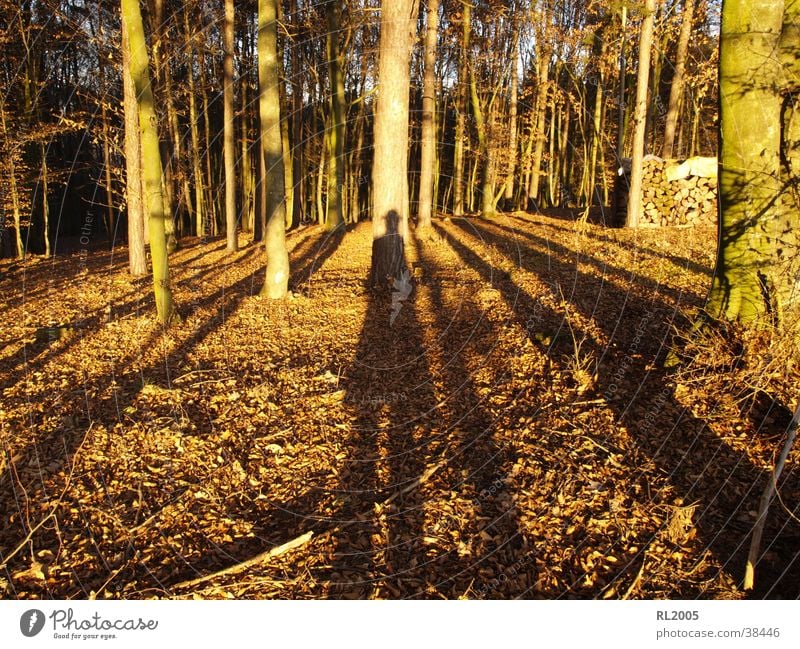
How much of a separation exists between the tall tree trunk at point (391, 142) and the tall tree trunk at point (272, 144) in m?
1.91

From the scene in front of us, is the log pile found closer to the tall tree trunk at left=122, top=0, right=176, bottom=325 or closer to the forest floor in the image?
the forest floor

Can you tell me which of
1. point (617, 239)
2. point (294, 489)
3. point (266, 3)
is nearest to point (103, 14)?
point (266, 3)

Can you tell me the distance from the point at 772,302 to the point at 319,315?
7074mm

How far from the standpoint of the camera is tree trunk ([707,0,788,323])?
5273 mm

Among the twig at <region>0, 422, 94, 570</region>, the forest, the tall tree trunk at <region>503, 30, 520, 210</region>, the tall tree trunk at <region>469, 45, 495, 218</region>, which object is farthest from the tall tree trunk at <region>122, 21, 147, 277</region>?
the tall tree trunk at <region>469, 45, 495, 218</region>

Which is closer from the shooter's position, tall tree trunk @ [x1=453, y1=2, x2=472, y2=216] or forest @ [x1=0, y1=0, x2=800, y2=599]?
forest @ [x1=0, y1=0, x2=800, y2=599]

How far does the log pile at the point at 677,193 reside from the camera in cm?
1597

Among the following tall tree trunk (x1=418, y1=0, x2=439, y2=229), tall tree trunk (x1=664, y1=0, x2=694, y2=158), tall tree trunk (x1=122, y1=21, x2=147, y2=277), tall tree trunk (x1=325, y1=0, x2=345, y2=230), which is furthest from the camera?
tall tree trunk (x1=325, y1=0, x2=345, y2=230)

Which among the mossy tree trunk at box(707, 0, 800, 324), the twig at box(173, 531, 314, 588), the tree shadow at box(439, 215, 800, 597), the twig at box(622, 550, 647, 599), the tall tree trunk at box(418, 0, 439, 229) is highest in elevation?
the tall tree trunk at box(418, 0, 439, 229)

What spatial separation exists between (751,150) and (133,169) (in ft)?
38.8

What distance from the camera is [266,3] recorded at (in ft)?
31.2
